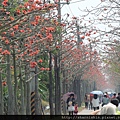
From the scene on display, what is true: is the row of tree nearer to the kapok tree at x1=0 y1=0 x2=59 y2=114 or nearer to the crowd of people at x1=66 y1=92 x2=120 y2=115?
the kapok tree at x1=0 y1=0 x2=59 y2=114

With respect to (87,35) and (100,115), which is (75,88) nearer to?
(87,35)

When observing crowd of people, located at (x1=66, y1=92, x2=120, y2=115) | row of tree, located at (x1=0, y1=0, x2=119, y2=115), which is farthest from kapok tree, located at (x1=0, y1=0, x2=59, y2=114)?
crowd of people, located at (x1=66, y1=92, x2=120, y2=115)

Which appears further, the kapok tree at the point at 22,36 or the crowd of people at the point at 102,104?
the kapok tree at the point at 22,36

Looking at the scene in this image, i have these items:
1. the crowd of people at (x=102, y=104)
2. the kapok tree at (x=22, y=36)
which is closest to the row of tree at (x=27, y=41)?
the kapok tree at (x=22, y=36)

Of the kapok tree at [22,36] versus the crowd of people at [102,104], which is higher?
the kapok tree at [22,36]

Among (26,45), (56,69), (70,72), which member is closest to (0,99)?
(26,45)

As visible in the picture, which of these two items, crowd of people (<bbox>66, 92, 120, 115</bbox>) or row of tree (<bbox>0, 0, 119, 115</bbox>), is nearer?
crowd of people (<bbox>66, 92, 120, 115</bbox>)

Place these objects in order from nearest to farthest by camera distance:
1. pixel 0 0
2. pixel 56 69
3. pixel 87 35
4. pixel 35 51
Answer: pixel 0 0 < pixel 35 51 < pixel 87 35 < pixel 56 69

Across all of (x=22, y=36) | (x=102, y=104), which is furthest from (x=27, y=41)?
(x=102, y=104)

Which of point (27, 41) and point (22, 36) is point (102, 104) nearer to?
point (27, 41)

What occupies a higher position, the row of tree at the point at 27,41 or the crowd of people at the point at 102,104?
the row of tree at the point at 27,41

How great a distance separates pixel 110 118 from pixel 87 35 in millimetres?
10749

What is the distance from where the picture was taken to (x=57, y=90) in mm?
24656

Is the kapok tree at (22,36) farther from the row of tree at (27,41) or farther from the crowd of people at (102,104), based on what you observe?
the crowd of people at (102,104)
